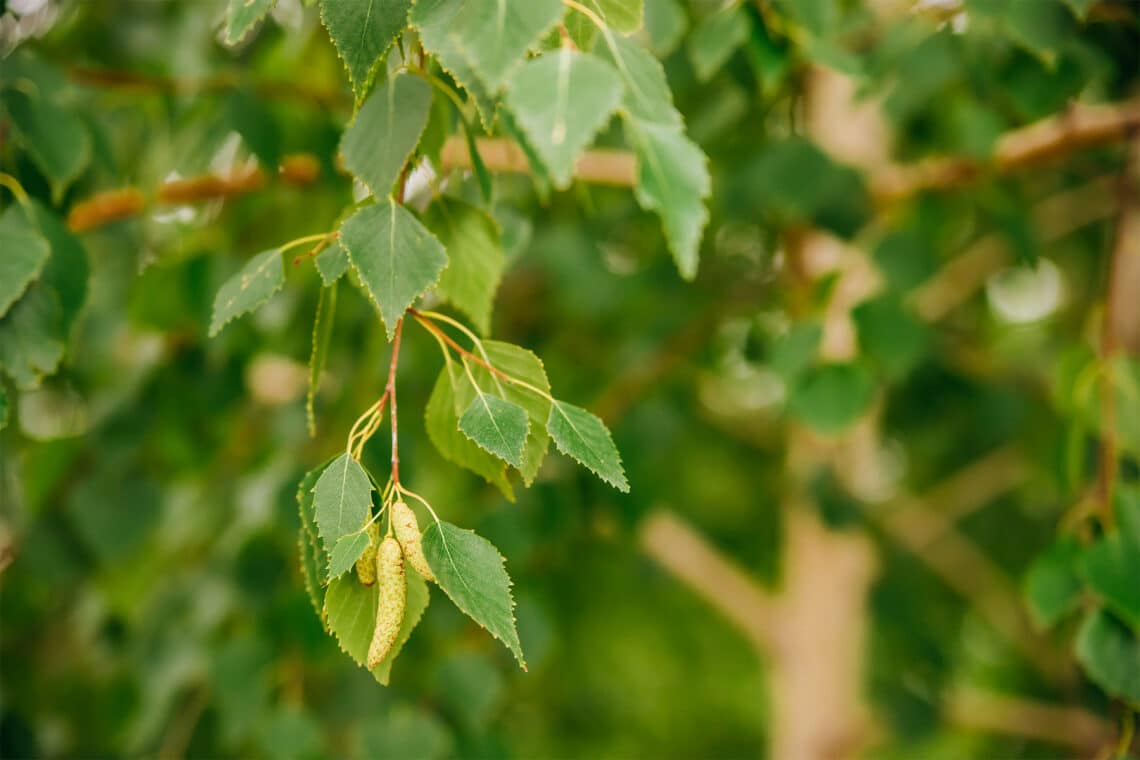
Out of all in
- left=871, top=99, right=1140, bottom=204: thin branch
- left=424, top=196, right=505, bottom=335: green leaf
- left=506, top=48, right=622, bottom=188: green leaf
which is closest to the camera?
left=506, top=48, right=622, bottom=188: green leaf

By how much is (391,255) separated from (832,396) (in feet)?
2.01

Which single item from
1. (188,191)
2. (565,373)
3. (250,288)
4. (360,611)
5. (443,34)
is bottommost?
(565,373)

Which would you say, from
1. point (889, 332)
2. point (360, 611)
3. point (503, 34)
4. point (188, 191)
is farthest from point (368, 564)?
point (188, 191)

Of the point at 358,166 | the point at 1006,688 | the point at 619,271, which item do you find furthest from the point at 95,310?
the point at 1006,688

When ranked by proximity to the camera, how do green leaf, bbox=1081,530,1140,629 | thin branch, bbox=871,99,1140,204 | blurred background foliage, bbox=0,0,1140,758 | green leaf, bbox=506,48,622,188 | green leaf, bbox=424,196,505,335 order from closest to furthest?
green leaf, bbox=506,48,622,188, green leaf, bbox=424,196,505,335, green leaf, bbox=1081,530,1140,629, blurred background foliage, bbox=0,0,1140,758, thin branch, bbox=871,99,1140,204

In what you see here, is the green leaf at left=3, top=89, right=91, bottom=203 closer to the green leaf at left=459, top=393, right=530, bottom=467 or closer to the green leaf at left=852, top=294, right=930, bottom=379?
the green leaf at left=459, top=393, right=530, bottom=467

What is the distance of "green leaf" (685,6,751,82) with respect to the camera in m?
0.75

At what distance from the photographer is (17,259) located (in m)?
0.57

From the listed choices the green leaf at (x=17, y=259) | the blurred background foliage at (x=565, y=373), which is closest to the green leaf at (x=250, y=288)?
the blurred background foliage at (x=565, y=373)

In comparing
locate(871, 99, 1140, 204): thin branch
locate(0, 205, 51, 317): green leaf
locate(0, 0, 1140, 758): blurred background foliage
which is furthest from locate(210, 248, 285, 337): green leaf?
locate(871, 99, 1140, 204): thin branch

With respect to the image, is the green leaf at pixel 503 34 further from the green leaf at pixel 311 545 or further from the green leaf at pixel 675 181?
the green leaf at pixel 311 545

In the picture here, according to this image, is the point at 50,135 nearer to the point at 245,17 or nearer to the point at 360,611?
the point at 245,17

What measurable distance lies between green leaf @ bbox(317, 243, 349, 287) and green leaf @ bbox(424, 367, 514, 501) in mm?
79

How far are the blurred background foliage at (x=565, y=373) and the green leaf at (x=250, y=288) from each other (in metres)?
0.03
